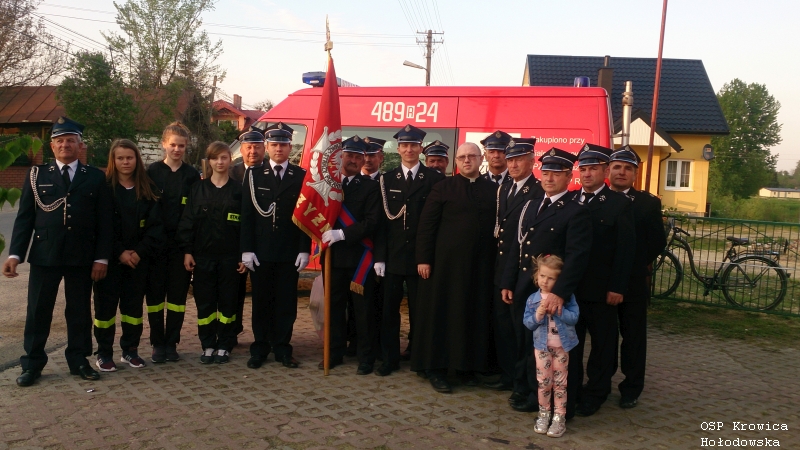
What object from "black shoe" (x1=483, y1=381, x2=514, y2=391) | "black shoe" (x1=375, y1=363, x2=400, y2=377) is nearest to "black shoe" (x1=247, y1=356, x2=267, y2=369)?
"black shoe" (x1=375, y1=363, x2=400, y2=377)

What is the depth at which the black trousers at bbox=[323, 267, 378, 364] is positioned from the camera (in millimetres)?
5332

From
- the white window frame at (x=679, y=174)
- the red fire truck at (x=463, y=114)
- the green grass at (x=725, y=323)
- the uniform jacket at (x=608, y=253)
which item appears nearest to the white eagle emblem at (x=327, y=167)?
the red fire truck at (x=463, y=114)

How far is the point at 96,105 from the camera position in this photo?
24.7 metres

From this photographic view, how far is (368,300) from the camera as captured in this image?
536cm

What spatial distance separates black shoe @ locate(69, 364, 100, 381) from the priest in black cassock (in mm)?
2507

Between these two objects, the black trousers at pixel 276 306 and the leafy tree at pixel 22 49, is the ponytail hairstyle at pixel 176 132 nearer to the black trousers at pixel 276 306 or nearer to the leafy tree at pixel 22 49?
the black trousers at pixel 276 306

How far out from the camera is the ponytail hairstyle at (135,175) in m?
5.12

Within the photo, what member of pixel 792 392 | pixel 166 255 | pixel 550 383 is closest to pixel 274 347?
pixel 166 255

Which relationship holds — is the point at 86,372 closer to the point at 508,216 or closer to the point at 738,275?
the point at 508,216

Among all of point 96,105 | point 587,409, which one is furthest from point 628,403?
point 96,105

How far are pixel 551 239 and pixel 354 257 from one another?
5.83ft

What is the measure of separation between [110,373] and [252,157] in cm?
210

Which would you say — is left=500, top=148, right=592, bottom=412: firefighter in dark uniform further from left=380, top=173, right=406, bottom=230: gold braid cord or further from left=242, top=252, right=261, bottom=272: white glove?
left=242, top=252, right=261, bottom=272: white glove

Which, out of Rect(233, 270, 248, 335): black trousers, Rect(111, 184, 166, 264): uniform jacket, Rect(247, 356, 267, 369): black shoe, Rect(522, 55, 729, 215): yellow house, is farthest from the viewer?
Rect(522, 55, 729, 215): yellow house
